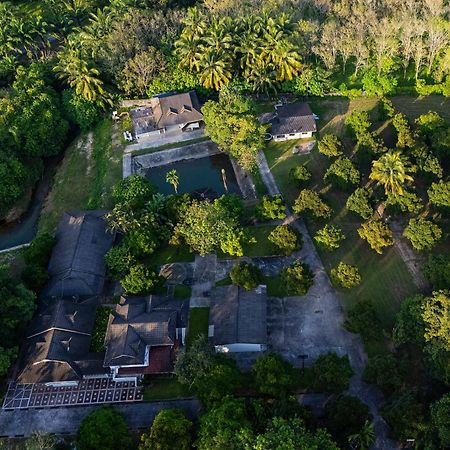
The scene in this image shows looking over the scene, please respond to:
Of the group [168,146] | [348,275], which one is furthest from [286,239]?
[168,146]

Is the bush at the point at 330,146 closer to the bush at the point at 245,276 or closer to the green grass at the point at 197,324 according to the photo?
the bush at the point at 245,276

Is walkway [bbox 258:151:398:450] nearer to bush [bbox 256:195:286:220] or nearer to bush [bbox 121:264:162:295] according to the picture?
bush [bbox 256:195:286:220]

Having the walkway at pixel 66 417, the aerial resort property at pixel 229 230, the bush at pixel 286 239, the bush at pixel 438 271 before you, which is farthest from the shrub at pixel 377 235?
the walkway at pixel 66 417

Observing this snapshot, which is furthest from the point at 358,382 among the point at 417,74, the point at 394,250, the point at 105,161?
the point at 417,74

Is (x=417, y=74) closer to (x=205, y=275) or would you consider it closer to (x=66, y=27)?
(x=205, y=275)

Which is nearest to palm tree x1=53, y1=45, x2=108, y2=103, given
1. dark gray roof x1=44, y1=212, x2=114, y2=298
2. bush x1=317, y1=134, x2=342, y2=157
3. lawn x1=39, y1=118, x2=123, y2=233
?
lawn x1=39, y1=118, x2=123, y2=233

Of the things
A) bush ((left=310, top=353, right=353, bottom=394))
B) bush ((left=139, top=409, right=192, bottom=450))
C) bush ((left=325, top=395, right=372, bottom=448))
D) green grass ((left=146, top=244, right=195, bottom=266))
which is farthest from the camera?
green grass ((left=146, top=244, right=195, bottom=266))

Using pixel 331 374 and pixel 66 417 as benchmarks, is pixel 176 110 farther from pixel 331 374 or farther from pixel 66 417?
pixel 331 374
